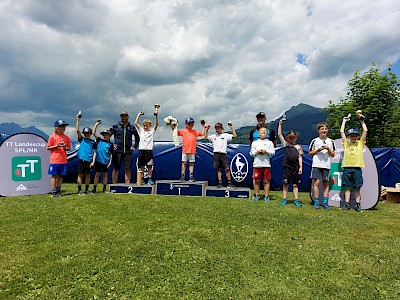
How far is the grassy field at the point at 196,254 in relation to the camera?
2.69m

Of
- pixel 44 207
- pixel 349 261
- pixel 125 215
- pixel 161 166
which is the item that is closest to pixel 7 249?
pixel 125 215

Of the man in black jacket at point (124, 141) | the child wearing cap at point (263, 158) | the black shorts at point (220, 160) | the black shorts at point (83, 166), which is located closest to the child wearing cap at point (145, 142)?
the man in black jacket at point (124, 141)

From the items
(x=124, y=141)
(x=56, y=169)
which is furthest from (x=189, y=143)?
(x=56, y=169)

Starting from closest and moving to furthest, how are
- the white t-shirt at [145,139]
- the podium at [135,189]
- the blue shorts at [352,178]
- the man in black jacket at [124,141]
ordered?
1. the blue shorts at [352,178]
2. the podium at [135,189]
3. the white t-shirt at [145,139]
4. the man in black jacket at [124,141]

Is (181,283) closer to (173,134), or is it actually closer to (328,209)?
(328,209)

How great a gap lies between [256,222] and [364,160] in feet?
14.0

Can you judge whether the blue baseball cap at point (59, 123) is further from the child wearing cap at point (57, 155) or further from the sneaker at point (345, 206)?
the sneaker at point (345, 206)

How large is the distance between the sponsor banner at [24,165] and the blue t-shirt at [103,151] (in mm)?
1938

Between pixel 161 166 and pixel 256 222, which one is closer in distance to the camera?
pixel 256 222

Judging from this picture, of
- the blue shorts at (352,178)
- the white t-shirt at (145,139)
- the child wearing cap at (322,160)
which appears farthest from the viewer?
the white t-shirt at (145,139)

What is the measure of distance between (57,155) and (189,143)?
12.7 feet

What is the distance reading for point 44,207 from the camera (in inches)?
240

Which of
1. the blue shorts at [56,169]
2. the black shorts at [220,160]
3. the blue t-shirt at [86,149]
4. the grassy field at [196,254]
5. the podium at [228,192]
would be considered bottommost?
the grassy field at [196,254]

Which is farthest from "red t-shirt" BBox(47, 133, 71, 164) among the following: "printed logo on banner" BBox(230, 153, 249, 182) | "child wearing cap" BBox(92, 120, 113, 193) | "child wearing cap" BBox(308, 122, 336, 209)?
"child wearing cap" BBox(308, 122, 336, 209)
